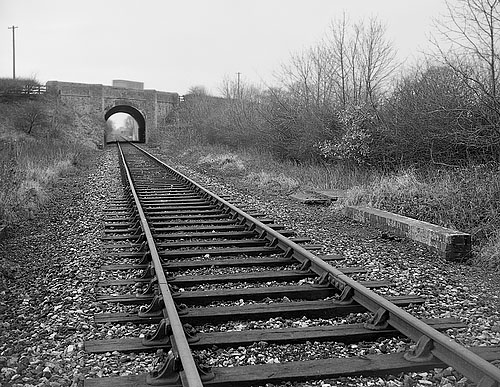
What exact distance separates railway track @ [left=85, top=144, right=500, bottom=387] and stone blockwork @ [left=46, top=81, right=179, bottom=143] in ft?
143

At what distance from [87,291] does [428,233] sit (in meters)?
4.17

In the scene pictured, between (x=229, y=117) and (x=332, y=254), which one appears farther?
(x=229, y=117)

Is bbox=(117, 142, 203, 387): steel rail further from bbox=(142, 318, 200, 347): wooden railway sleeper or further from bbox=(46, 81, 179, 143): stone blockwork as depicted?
bbox=(46, 81, 179, 143): stone blockwork

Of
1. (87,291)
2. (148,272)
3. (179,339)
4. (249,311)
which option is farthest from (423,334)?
(87,291)

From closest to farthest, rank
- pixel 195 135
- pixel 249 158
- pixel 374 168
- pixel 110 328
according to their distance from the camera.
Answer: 1. pixel 110 328
2. pixel 374 168
3. pixel 249 158
4. pixel 195 135

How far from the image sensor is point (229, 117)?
28688 millimetres

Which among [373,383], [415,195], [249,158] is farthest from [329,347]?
[249,158]

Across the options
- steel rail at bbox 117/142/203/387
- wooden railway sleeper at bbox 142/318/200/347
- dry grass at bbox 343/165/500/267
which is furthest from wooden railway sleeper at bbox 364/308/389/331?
dry grass at bbox 343/165/500/267

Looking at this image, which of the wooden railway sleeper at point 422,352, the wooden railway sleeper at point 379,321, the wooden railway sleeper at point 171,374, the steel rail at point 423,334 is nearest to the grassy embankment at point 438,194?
the steel rail at point 423,334

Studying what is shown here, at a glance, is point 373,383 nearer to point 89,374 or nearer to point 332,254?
point 89,374

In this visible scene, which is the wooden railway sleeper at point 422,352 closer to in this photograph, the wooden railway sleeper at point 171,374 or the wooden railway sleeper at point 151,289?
the wooden railway sleeper at point 171,374

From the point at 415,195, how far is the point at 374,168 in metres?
5.25

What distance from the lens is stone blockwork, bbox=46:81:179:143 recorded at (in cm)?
4812

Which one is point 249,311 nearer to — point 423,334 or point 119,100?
point 423,334
